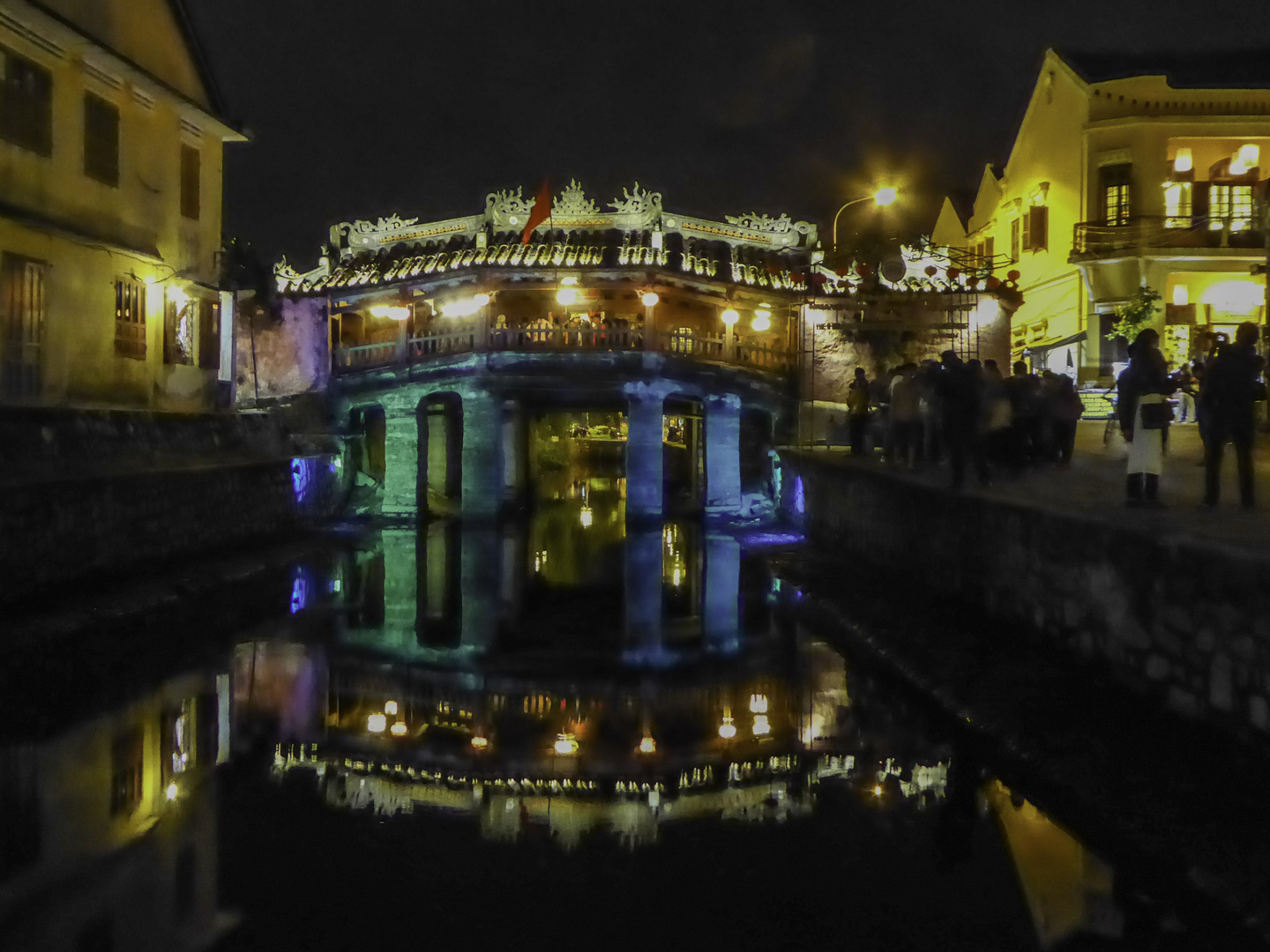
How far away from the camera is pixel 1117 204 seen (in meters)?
27.5

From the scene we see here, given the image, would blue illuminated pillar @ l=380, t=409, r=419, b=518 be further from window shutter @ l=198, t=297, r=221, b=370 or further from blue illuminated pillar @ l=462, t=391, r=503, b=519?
window shutter @ l=198, t=297, r=221, b=370

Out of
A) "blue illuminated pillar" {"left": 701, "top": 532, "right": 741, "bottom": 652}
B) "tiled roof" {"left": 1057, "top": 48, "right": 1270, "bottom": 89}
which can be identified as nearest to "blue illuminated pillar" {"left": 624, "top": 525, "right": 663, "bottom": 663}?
"blue illuminated pillar" {"left": 701, "top": 532, "right": 741, "bottom": 652}

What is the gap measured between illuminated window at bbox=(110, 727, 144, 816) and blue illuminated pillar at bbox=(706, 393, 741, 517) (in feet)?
61.3

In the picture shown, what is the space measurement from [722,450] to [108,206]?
14.1 meters

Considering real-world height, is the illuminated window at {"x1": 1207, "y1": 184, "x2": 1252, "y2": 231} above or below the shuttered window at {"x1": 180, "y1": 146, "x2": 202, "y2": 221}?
above

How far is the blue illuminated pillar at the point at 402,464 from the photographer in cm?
2592

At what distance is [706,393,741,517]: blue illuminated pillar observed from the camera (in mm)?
24953

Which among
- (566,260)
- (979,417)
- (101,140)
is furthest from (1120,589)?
(566,260)

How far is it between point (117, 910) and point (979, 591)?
8.42 meters

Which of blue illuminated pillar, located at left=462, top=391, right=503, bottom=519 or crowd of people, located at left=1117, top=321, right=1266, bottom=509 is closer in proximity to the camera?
crowd of people, located at left=1117, top=321, right=1266, bottom=509

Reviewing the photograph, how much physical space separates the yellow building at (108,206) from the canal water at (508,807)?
29.8 ft

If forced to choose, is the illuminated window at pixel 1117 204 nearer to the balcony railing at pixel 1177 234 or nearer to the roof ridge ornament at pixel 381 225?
the balcony railing at pixel 1177 234

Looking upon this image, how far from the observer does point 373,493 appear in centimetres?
2717

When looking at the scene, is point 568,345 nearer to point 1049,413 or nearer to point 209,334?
point 209,334
